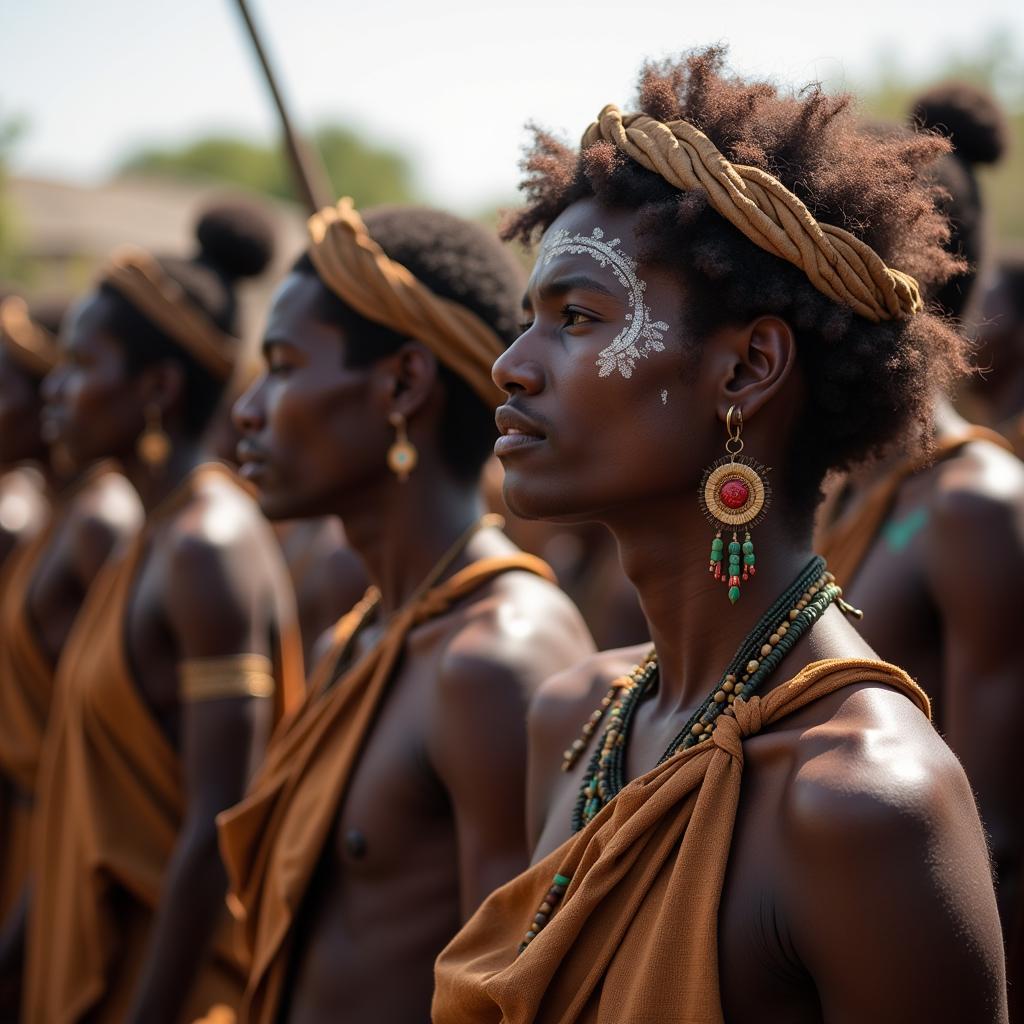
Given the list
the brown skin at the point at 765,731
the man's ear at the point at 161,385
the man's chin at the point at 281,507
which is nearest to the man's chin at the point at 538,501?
the brown skin at the point at 765,731

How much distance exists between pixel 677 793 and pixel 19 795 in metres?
4.86

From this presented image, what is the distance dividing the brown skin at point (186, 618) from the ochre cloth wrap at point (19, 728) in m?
0.85

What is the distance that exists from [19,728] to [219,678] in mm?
1992

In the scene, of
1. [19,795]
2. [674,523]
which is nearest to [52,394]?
[19,795]

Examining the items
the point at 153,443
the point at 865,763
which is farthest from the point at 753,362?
the point at 153,443

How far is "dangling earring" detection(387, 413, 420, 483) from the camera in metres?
4.00

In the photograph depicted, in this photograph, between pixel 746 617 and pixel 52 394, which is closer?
pixel 746 617

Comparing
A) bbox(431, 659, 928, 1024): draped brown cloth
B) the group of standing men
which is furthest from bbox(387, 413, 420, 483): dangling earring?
bbox(431, 659, 928, 1024): draped brown cloth

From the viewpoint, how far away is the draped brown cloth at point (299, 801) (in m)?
3.54

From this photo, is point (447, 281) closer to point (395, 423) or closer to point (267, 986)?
point (395, 423)

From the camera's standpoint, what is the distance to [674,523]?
263cm

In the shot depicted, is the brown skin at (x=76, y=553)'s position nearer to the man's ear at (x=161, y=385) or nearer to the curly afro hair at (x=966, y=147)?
the man's ear at (x=161, y=385)

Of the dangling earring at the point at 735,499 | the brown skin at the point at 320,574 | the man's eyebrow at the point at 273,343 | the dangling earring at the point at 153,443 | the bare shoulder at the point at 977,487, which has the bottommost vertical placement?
the brown skin at the point at 320,574

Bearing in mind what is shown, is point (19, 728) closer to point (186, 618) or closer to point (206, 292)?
point (186, 618)
